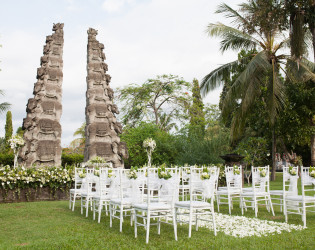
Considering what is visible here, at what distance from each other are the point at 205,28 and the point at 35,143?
10009mm

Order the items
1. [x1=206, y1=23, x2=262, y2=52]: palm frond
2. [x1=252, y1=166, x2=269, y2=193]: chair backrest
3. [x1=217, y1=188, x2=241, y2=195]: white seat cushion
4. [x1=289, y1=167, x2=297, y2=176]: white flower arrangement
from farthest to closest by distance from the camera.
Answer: [x1=206, y1=23, x2=262, y2=52]: palm frond
[x1=217, y1=188, x2=241, y2=195]: white seat cushion
[x1=252, y1=166, x2=269, y2=193]: chair backrest
[x1=289, y1=167, x2=297, y2=176]: white flower arrangement

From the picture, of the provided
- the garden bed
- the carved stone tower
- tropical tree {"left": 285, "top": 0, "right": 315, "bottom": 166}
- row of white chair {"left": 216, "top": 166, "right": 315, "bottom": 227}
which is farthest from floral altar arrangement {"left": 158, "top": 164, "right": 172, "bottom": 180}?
tropical tree {"left": 285, "top": 0, "right": 315, "bottom": 166}

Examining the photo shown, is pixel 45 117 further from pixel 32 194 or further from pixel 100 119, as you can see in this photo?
pixel 32 194

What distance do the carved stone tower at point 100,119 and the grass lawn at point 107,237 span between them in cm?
724

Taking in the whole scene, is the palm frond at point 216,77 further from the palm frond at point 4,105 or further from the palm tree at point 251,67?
the palm frond at point 4,105

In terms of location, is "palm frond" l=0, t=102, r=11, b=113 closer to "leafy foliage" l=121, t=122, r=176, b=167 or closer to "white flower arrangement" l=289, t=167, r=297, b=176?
"leafy foliage" l=121, t=122, r=176, b=167

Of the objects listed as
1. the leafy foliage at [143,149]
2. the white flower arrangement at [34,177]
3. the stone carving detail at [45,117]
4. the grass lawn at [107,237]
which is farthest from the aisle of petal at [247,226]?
the leafy foliage at [143,149]

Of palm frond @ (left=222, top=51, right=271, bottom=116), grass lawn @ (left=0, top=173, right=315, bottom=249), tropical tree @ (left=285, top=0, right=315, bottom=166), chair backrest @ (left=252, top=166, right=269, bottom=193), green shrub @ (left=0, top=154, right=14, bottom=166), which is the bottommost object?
grass lawn @ (left=0, top=173, right=315, bottom=249)

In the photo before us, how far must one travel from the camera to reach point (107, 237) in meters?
5.71

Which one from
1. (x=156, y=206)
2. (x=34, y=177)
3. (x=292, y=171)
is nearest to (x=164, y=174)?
(x=156, y=206)

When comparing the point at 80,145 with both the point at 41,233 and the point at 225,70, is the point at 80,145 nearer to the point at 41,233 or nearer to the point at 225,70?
the point at 225,70

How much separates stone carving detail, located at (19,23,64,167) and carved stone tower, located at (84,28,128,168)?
1297mm

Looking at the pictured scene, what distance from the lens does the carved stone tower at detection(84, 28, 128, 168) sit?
49.3ft

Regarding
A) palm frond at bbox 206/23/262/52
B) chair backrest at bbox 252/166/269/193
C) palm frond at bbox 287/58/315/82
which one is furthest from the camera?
palm frond at bbox 206/23/262/52
